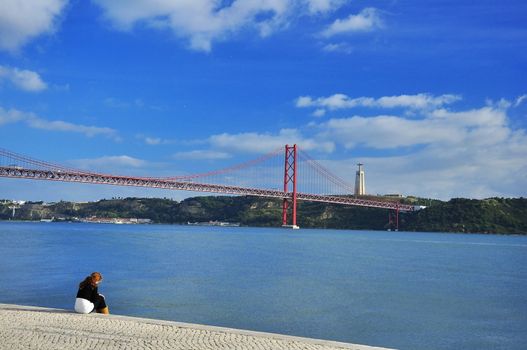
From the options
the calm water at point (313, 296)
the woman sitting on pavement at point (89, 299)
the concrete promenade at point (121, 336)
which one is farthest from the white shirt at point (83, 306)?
the calm water at point (313, 296)

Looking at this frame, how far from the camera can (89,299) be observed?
9.39 m

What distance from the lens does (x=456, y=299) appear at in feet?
51.4

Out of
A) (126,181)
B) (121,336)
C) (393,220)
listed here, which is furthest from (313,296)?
(393,220)

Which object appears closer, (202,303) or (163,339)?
(163,339)

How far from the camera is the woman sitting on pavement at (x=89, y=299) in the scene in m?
A: 9.28

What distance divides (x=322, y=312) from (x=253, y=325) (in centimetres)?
208

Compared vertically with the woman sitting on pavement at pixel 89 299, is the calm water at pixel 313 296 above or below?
below

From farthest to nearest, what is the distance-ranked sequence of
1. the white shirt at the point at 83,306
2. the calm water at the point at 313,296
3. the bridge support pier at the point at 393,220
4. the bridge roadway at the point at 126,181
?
the bridge support pier at the point at 393,220, the bridge roadway at the point at 126,181, the calm water at the point at 313,296, the white shirt at the point at 83,306

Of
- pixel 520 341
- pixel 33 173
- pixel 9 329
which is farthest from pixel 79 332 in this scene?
pixel 33 173

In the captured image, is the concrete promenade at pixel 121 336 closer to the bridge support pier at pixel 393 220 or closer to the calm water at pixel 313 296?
the calm water at pixel 313 296

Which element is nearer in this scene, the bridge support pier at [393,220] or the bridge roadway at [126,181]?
the bridge roadway at [126,181]

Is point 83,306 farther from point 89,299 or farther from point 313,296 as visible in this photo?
point 313,296

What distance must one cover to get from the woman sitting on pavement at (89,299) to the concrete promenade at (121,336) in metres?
0.23

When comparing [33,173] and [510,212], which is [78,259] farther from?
[510,212]
